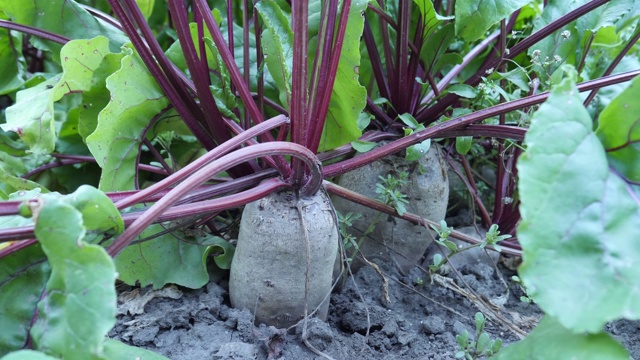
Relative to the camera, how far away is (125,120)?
1286 mm

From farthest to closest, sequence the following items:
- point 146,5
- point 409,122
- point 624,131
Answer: point 146,5, point 409,122, point 624,131

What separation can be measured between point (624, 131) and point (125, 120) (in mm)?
964

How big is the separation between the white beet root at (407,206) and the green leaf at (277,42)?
29 cm

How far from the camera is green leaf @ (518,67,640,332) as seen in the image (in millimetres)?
750

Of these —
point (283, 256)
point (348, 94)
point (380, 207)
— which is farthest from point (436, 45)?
point (283, 256)

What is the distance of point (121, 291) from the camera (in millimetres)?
1386

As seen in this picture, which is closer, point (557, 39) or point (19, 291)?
point (19, 291)

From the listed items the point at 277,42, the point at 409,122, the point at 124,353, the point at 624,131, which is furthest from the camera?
the point at 409,122

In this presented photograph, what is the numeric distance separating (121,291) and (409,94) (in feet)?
2.81

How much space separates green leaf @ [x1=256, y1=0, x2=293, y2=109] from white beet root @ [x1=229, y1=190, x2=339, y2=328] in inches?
9.4

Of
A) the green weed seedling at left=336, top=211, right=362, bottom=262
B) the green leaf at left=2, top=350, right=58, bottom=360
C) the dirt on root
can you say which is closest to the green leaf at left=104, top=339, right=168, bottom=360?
the dirt on root

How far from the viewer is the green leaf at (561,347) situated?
0.79 meters

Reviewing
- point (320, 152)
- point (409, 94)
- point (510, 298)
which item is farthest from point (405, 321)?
point (409, 94)

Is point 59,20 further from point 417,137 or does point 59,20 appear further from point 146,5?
point 417,137
